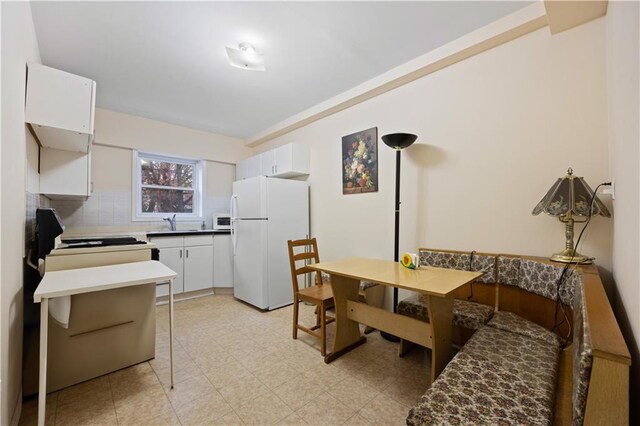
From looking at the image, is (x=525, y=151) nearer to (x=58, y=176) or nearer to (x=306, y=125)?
(x=306, y=125)

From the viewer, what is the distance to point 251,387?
73.5 inches

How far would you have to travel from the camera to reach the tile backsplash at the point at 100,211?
345 cm

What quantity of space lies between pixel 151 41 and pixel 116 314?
7.30ft

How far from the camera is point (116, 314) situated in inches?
80.1

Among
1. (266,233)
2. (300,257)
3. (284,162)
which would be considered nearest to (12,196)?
(300,257)

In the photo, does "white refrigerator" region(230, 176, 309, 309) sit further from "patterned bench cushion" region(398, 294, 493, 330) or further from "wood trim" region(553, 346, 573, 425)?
"wood trim" region(553, 346, 573, 425)

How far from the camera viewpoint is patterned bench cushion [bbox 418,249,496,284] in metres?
2.12

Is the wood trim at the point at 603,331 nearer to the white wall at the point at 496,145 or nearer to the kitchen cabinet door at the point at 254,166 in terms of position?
the white wall at the point at 496,145

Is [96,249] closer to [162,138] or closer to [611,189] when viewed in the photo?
[162,138]

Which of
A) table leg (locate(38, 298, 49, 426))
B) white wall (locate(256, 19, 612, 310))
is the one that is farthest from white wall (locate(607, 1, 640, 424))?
table leg (locate(38, 298, 49, 426))

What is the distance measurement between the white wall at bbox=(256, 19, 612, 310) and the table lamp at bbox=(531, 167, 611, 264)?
160 millimetres

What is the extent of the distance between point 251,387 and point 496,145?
8.63 ft

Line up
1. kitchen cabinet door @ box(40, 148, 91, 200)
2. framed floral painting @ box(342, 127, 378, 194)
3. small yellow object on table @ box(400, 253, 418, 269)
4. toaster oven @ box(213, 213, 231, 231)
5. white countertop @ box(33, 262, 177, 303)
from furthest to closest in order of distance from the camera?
1. toaster oven @ box(213, 213, 231, 231)
2. framed floral painting @ box(342, 127, 378, 194)
3. kitchen cabinet door @ box(40, 148, 91, 200)
4. small yellow object on table @ box(400, 253, 418, 269)
5. white countertop @ box(33, 262, 177, 303)

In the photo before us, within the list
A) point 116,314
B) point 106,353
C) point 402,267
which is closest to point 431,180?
point 402,267
